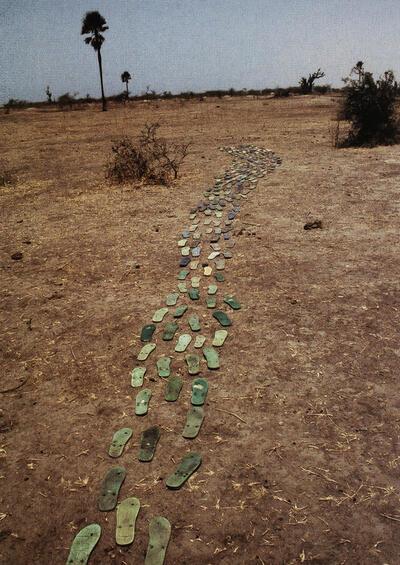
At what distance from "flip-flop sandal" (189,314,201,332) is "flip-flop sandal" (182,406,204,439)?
1.02 metres

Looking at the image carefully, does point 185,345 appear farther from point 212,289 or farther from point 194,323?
point 212,289

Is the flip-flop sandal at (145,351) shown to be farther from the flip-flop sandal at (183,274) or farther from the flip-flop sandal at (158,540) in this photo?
the flip-flop sandal at (158,540)

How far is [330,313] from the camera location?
3932mm

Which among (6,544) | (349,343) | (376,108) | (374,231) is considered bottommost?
(6,544)

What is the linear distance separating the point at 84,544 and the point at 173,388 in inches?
48.8

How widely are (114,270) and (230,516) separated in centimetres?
343

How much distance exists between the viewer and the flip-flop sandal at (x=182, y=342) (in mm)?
3605

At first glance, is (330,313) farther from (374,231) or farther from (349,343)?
(374,231)

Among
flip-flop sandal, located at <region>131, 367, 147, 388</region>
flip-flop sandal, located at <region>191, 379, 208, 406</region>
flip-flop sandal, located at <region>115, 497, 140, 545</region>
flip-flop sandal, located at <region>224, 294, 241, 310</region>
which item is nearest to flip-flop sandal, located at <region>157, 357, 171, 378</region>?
flip-flop sandal, located at <region>131, 367, 147, 388</region>

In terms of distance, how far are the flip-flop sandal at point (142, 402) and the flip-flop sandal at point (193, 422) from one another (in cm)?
33

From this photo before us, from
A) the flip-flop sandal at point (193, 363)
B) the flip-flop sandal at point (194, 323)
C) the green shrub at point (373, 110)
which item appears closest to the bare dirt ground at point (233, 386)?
the flip-flop sandal at point (193, 363)

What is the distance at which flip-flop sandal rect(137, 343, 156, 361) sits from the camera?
352 cm

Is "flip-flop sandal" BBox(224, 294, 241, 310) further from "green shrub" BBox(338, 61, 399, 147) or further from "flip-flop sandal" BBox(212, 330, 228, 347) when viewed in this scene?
"green shrub" BBox(338, 61, 399, 147)

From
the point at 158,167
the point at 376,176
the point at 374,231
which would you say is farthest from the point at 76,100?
the point at 374,231
